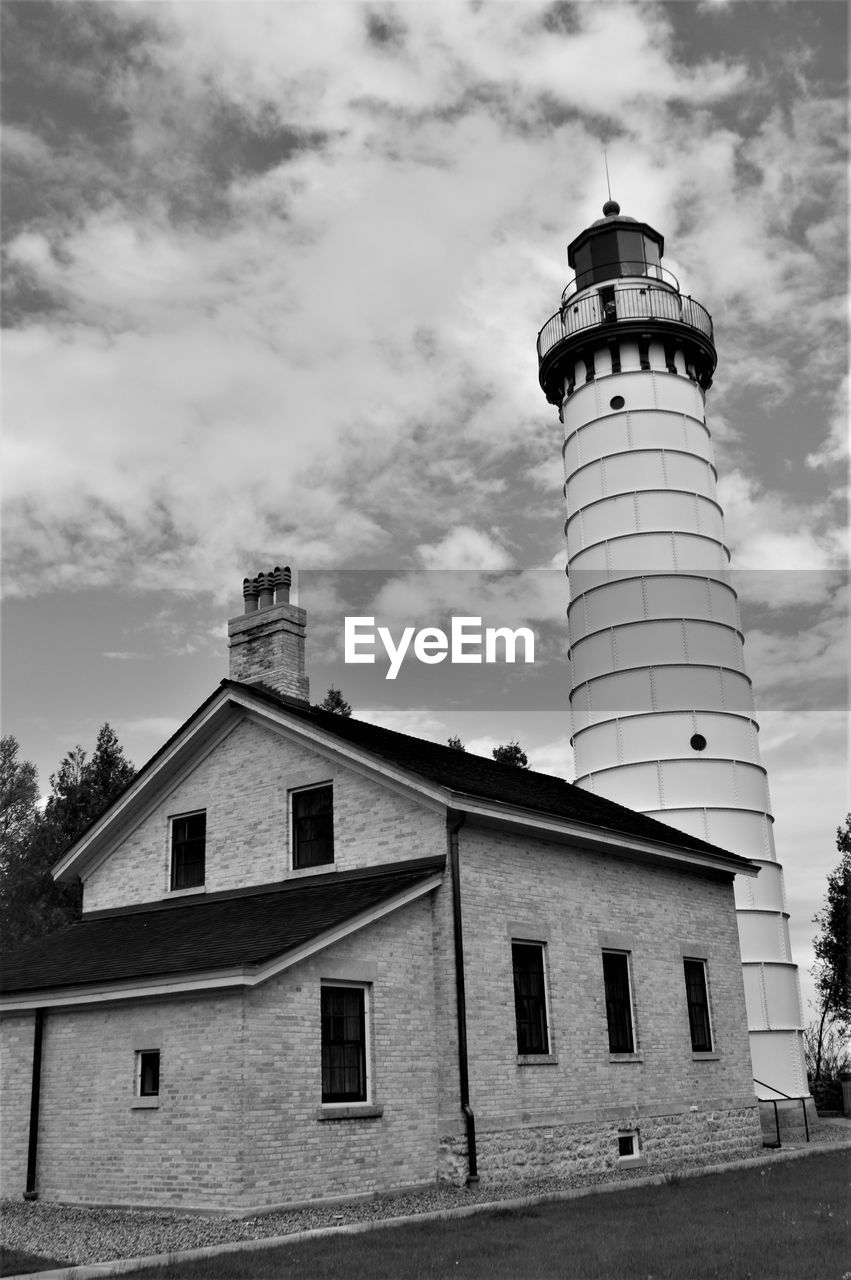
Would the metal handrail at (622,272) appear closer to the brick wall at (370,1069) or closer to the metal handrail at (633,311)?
the metal handrail at (633,311)

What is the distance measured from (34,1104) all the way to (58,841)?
21.2m

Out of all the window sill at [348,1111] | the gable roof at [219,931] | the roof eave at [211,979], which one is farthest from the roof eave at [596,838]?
the window sill at [348,1111]

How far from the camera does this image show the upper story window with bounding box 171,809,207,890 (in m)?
19.4

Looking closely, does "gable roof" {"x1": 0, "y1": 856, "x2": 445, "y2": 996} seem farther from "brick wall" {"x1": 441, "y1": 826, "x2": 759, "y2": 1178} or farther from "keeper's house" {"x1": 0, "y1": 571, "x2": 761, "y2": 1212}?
"brick wall" {"x1": 441, "y1": 826, "x2": 759, "y2": 1178}

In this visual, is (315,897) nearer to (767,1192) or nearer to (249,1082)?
(249,1082)

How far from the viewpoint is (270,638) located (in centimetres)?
2106

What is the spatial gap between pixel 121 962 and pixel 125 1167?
2.52 meters

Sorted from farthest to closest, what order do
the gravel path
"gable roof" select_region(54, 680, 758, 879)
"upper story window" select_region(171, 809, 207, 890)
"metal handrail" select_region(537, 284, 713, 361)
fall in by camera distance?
1. "metal handrail" select_region(537, 284, 713, 361)
2. "upper story window" select_region(171, 809, 207, 890)
3. "gable roof" select_region(54, 680, 758, 879)
4. the gravel path

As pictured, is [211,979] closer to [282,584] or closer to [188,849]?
[188,849]

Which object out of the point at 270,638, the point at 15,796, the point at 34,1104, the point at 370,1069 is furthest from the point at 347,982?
the point at 15,796

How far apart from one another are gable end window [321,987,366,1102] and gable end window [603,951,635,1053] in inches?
198

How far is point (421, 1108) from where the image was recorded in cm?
1548

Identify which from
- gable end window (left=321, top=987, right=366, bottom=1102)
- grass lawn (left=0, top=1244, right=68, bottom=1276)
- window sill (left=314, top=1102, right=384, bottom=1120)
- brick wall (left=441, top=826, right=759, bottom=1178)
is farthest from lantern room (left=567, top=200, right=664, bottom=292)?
grass lawn (left=0, top=1244, right=68, bottom=1276)

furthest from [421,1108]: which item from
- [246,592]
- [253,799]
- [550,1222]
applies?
[246,592]
